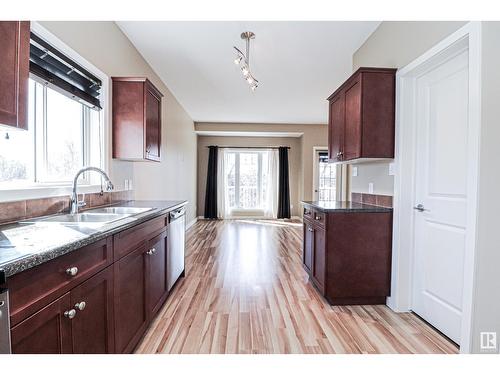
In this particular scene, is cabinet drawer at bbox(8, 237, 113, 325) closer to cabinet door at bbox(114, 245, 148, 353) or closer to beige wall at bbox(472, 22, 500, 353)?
cabinet door at bbox(114, 245, 148, 353)

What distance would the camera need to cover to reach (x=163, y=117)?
13.0 ft

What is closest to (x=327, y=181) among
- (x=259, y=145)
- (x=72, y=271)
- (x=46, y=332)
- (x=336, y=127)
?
(x=259, y=145)

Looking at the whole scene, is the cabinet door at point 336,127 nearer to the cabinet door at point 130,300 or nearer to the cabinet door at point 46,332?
the cabinet door at point 130,300

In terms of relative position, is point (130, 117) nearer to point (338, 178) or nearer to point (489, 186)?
point (489, 186)

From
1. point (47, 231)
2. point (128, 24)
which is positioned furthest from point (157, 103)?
point (47, 231)

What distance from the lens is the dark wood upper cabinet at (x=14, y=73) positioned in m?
1.05

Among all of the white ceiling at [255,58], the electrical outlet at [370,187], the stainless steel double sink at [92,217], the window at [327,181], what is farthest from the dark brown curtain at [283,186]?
the stainless steel double sink at [92,217]

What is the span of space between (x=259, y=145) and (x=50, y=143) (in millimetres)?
5914

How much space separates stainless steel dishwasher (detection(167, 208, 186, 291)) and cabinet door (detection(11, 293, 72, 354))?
4.33ft

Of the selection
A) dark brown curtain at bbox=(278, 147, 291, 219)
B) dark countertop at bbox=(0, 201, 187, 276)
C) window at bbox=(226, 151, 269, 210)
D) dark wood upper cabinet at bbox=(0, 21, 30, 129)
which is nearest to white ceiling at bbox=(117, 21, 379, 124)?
dark wood upper cabinet at bbox=(0, 21, 30, 129)

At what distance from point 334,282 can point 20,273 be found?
215 cm

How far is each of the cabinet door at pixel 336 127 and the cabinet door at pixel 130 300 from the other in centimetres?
208

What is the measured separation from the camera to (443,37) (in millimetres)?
1729
